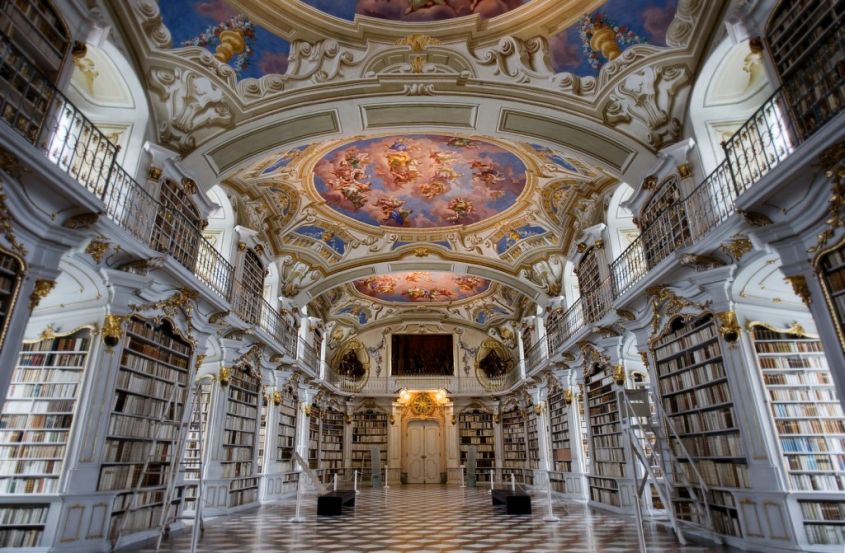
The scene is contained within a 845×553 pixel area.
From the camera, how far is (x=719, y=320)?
20.0 ft

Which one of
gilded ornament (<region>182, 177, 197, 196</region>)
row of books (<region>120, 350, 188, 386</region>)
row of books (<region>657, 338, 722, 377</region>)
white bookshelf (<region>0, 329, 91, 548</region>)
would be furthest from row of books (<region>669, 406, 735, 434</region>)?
gilded ornament (<region>182, 177, 197, 196</region>)

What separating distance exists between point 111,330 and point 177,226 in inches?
88.7

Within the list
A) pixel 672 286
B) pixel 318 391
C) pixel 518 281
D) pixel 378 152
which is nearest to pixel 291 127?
pixel 378 152

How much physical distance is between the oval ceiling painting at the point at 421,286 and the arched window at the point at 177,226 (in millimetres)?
9157

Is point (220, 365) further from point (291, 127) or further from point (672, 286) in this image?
point (672, 286)

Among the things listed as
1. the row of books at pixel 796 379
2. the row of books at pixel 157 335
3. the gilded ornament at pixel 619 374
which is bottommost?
the row of books at pixel 796 379

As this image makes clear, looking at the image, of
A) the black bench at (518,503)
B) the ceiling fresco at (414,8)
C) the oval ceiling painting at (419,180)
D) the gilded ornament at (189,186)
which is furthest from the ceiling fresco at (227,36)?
the black bench at (518,503)

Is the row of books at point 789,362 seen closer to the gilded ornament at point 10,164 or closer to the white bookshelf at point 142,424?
the white bookshelf at point 142,424

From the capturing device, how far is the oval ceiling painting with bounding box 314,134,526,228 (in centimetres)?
1057

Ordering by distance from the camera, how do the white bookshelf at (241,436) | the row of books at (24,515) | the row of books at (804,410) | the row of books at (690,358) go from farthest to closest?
1. the white bookshelf at (241,436)
2. the row of books at (690,358)
3. the row of books at (804,410)
4. the row of books at (24,515)

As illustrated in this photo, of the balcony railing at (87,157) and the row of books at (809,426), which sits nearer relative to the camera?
the balcony railing at (87,157)

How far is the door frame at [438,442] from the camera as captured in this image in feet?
66.3

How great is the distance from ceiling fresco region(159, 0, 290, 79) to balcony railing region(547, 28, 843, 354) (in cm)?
619

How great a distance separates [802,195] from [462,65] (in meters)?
5.07
